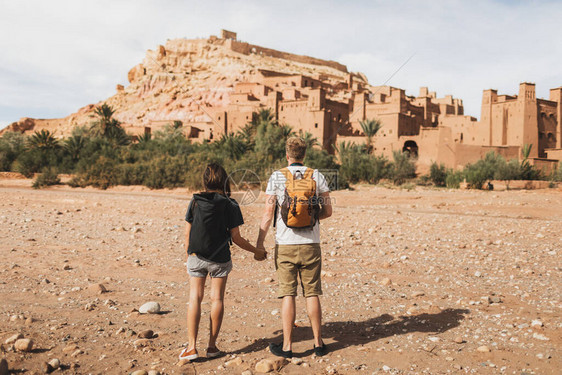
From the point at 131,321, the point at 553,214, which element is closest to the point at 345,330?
the point at 131,321

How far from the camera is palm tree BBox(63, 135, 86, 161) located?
3073 cm

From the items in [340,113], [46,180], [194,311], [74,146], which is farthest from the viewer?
[340,113]

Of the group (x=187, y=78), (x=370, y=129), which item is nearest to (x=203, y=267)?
(x=370, y=129)

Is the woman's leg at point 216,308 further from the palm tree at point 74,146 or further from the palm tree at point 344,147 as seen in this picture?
the palm tree at point 74,146

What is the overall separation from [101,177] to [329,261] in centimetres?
2051

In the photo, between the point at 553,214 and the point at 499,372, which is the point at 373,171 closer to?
the point at 553,214

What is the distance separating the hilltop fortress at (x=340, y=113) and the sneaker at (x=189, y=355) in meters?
32.1

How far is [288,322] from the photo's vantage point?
3.39 metres

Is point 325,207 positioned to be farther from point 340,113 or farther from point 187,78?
point 187,78

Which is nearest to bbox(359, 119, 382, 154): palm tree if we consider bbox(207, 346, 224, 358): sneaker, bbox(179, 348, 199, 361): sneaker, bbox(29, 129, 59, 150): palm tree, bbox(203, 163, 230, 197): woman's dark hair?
bbox(29, 129, 59, 150): palm tree

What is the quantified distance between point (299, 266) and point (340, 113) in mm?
42238

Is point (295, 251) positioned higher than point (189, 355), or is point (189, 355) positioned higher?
point (295, 251)

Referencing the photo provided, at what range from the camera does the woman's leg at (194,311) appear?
3309mm

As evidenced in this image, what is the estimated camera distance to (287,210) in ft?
11.3
